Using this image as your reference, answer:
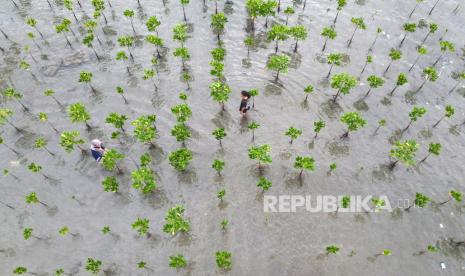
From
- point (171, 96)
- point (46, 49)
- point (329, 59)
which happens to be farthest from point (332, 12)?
point (46, 49)

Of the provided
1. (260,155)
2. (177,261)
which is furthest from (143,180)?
(260,155)

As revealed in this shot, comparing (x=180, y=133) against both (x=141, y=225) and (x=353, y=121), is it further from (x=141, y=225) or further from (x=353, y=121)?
(x=353, y=121)

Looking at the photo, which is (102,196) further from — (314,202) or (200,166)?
(314,202)

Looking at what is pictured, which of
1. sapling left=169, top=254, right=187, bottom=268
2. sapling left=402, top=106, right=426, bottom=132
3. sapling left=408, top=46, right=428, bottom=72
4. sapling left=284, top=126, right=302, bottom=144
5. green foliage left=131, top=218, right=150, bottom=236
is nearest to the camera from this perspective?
sapling left=169, top=254, right=187, bottom=268

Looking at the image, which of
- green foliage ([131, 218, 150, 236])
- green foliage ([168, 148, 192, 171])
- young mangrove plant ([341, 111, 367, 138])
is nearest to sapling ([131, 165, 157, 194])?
green foliage ([168, 148, 192, 171])

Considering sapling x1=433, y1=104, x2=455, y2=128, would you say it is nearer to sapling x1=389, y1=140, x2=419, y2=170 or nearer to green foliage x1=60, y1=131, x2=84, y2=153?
sapling x1=389, y1=140, x2=419, y2=170

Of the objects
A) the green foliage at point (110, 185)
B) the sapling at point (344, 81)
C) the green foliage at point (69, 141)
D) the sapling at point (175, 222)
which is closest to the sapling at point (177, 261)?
the sapling at point (175, 222)

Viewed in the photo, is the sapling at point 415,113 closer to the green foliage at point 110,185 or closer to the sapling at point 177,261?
the sapling at point 177,261
